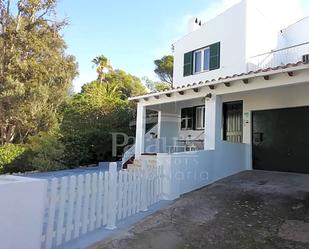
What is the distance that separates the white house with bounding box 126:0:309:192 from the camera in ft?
36.3

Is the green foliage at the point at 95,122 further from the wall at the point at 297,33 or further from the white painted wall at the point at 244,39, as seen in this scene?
the wall at the point at 297,33

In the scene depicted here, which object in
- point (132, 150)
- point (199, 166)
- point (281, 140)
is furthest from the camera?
point (132, 150)

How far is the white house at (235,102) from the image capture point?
36.3 feet

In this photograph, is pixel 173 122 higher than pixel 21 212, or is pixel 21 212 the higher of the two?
pixel 173 122

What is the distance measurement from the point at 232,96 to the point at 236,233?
9077 mm

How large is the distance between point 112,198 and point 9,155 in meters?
10.3

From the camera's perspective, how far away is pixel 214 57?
52.6 ft

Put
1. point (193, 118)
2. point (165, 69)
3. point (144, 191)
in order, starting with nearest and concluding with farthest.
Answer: point (144, 191), point (193, 118), point (165, 69)

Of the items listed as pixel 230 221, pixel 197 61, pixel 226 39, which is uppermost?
pixel 226 39

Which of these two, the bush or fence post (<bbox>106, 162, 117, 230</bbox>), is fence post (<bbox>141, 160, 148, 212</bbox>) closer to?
fence post (<bbox>106, 162, 117, 230</bbox>)

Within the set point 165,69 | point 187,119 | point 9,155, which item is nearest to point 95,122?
point 9,155

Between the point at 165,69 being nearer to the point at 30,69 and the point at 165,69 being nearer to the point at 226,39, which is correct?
the point at 30,69

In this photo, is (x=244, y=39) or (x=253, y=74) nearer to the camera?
(x=253, y=74)

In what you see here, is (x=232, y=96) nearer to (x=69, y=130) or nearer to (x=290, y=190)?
(x=290, y=190)
